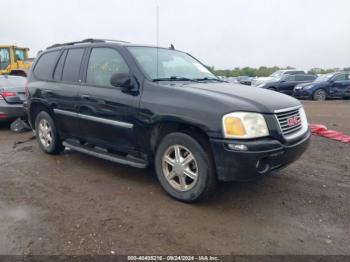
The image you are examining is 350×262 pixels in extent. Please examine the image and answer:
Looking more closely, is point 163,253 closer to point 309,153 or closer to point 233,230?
point 233,230

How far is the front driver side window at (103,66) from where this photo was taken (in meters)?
4.46

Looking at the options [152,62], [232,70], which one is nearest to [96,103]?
[152,62]

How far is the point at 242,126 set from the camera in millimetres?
3354

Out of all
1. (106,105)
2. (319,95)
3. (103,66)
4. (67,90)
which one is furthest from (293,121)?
(319,95)

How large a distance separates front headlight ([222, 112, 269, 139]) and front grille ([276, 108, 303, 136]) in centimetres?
30

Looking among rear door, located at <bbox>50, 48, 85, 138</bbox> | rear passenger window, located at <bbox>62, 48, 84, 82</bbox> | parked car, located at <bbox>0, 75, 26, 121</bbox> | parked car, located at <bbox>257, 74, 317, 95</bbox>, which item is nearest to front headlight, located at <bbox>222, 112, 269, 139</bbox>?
rear door, located at <bbox>50, 48, 85, 138</bbox>

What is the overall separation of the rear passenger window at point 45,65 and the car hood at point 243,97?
8.93 feet

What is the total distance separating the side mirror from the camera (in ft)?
13.2

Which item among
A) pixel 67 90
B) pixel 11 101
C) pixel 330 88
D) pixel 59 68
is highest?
pixel 59 68

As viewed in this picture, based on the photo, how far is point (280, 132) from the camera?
11.5 ft

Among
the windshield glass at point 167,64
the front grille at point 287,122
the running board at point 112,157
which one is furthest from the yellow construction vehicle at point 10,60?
the front grille at point 287,122

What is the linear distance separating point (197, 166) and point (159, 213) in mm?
640

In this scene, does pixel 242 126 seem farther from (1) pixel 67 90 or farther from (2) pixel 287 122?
(1) pixel 67 90

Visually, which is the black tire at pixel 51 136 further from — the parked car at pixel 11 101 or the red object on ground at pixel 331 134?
the red object on ground at pixel 331 134
